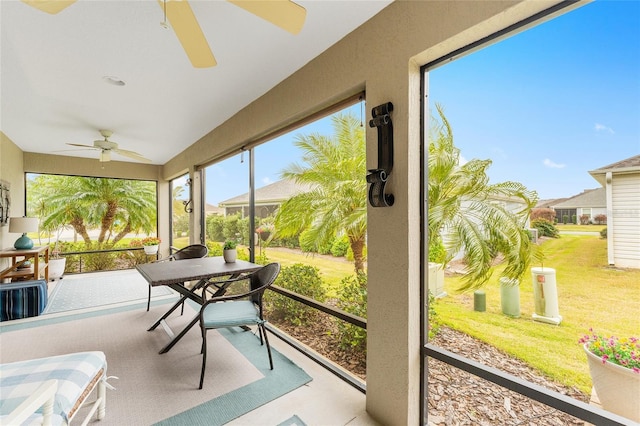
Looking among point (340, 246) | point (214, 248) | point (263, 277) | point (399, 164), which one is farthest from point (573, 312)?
point (214, 248)

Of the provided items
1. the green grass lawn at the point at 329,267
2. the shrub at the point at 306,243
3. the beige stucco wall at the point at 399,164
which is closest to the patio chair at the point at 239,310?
the shrub at the point at 306,243

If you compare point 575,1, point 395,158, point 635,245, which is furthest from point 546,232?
point 575,1

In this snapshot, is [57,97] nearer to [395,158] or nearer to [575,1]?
[395,158]

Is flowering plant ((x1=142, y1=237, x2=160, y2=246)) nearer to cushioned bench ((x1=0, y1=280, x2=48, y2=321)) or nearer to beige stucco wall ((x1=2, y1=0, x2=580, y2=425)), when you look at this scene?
cushioned bench ((x1=0, y1=280, x2=48, y2=321))

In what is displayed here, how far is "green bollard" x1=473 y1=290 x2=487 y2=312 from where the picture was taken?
63.2 inches

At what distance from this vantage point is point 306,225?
3.17 meters

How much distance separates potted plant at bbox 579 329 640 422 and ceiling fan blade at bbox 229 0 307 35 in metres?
1.92

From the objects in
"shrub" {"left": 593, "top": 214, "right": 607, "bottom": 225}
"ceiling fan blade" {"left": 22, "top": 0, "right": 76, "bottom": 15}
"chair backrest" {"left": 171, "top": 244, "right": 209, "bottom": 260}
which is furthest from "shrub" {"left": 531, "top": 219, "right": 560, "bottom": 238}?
"chair backrest" {"left": 171, "top": 244, "right": 209, "bottom": 260}

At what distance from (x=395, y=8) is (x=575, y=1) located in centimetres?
84

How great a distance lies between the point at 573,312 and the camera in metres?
1.29

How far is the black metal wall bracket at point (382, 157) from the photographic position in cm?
170

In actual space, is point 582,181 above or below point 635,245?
→ above

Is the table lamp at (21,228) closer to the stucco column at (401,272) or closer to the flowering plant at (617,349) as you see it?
the stucco column at (401,272)

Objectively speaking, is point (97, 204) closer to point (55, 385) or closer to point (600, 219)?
point (55, 385)
